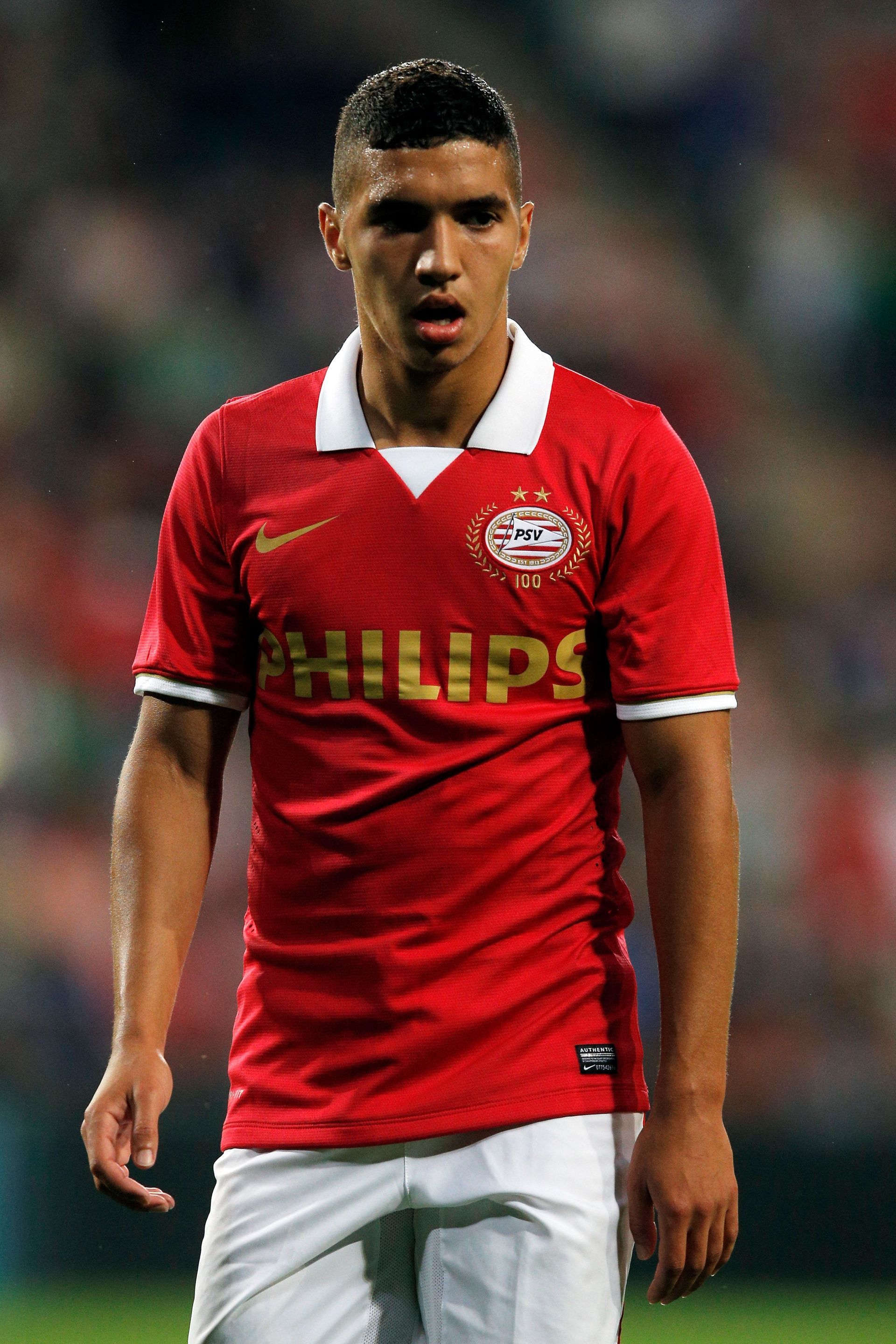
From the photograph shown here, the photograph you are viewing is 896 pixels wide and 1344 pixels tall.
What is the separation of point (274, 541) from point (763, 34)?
3.67 m

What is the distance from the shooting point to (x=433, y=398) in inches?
73.7

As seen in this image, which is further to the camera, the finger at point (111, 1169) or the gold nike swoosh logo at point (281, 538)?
the gold nike swoosh logo at point (281, 538)

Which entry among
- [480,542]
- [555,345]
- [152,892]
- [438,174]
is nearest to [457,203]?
[438,174]

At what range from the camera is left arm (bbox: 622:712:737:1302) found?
5.40 feet

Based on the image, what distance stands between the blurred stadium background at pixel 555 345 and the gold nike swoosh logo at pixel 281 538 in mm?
2325

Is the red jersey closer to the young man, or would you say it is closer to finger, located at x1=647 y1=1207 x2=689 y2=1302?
the young man

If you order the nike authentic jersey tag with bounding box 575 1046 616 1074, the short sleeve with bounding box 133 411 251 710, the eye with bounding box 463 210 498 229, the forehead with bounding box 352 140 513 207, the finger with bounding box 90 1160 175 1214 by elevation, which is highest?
the forehead with bounding box 352 140 513 207

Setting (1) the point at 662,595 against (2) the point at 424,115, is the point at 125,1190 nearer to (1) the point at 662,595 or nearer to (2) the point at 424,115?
(1) the point at 662,595

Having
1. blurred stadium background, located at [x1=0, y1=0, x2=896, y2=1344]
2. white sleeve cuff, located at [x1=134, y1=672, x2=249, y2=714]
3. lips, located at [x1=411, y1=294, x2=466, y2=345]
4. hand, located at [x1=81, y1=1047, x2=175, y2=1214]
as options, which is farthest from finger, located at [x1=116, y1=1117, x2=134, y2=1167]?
blurred stadium background, located at [x1=0, y1=0, x2=896, y2=1344]

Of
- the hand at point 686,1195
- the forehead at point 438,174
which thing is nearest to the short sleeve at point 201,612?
the forehead at point 438,174

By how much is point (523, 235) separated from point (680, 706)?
0.58m

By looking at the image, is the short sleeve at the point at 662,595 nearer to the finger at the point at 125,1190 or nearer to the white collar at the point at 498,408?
the white collar at the point at 498,408

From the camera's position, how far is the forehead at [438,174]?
176 cm

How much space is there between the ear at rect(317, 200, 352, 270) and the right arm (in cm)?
53
